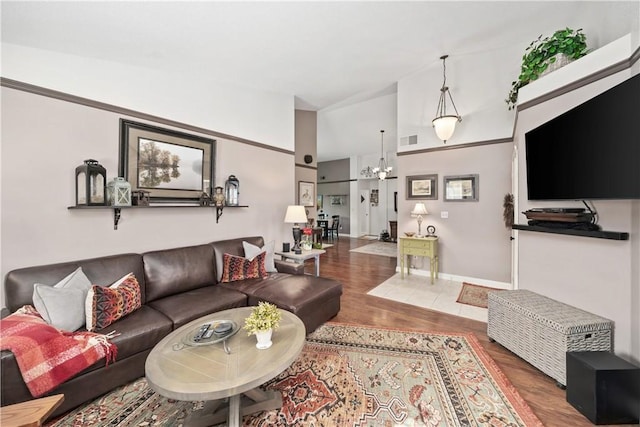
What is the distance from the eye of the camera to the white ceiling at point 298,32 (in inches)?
81.8

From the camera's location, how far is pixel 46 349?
4.90 feet

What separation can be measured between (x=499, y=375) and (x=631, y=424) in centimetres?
66

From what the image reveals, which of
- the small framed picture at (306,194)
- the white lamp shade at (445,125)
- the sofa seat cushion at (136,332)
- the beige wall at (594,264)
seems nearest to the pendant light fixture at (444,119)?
the white lamp shade at (445,125)

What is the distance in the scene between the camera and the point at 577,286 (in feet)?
6.93

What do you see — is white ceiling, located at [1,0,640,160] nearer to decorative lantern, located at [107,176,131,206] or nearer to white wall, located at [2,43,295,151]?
white wall, located at [2,43,295,151]

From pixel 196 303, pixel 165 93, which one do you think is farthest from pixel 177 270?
pixel 165 93

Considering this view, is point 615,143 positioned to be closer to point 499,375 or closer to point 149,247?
point 499,375

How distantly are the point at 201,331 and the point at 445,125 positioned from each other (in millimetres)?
4168

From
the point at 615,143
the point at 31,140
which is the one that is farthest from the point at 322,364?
the point at 31,140

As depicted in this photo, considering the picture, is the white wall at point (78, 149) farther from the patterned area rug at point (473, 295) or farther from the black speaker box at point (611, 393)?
the black speaker box at point (611, 393)

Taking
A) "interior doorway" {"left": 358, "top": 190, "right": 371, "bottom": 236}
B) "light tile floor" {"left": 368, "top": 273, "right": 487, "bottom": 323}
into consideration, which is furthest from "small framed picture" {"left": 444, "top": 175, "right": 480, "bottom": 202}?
"interior doorway" {"left": 358, "top": 190, "right": 371, "bottom": 236}

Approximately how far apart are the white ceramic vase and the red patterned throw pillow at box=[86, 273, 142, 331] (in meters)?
1.26

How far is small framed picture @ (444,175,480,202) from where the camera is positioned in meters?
4.18

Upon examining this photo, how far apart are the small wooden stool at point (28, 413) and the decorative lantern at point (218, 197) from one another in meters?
2.42
